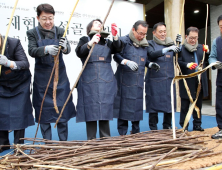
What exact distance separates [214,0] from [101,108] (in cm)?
588

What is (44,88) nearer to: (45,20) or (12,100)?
(12,100)

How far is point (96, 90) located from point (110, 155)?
2.79ft

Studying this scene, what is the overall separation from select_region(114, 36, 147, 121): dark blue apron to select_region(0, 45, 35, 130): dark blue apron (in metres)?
1.15

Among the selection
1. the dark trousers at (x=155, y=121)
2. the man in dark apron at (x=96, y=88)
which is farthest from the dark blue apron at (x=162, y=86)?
the man in dark apron at (x=96, y=88)

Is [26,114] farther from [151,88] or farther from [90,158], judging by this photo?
[151,88]

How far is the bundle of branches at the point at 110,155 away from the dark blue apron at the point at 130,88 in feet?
2.72

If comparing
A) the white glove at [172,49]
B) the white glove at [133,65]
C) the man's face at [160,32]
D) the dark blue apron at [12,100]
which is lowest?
the dark blue apron at [12,100]

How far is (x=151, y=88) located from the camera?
308 cm

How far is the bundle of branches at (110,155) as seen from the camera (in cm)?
Answer: 160

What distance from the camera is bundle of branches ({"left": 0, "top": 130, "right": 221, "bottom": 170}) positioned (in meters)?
1.60

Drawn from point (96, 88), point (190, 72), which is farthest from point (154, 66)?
point (96, 88)

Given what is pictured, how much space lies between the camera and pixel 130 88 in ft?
9.12

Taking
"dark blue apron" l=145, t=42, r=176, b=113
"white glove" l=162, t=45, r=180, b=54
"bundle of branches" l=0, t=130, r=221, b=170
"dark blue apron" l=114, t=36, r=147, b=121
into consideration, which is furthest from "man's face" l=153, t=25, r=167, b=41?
"bundle of branches" l=0, t=130, r=221, b=170

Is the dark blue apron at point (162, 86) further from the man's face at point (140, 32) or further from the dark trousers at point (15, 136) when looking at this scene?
the dark trousers at point (15, 136)
